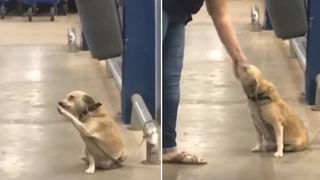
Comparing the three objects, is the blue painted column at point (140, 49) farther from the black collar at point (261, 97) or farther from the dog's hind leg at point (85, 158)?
the black collar at point (261, 97)

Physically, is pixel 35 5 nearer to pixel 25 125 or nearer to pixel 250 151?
pixel 25 125

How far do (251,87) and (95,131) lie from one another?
0.56m

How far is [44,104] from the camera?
366 centimetres

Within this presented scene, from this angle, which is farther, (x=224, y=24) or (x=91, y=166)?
(x=91, y=166)

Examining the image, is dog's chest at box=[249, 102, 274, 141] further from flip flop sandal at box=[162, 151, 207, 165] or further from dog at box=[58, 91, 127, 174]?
dog at box=[58, 91, 127, 174]

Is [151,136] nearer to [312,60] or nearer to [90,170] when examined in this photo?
[90,170]


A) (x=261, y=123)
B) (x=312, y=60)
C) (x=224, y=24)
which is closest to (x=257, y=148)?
(x=261, y=123)

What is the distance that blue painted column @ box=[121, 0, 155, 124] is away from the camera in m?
3.10

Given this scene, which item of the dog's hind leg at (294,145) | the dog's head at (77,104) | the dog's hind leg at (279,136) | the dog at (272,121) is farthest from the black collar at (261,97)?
the dog's head at (77,104)

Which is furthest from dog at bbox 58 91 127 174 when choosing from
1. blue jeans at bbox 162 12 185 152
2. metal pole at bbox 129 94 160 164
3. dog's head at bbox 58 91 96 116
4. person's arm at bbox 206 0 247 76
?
person's arm at bbox 206 0 247 76

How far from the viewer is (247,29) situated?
13.5 ft

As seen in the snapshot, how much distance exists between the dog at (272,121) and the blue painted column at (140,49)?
442mm

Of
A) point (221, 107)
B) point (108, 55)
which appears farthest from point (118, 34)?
point (221, 107)

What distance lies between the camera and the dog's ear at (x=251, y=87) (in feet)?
8.67
